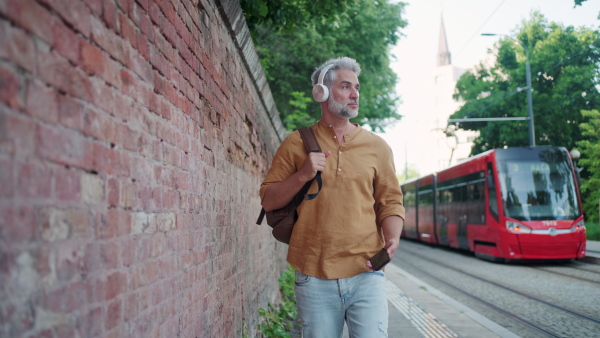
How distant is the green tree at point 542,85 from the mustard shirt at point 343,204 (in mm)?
26459

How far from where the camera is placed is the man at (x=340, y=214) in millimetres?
2939

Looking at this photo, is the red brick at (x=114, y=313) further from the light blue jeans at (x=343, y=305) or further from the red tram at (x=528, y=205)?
the red tram at (x=528, y=205)

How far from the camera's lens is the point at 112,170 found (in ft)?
6.11

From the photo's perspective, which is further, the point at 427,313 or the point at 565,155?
the point at 565,155

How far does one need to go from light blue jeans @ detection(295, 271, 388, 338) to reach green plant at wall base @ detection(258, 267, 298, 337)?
8.66ft

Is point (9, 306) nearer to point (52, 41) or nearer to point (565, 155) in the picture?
point (52, 41)

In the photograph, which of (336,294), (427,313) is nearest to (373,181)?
(336,294)

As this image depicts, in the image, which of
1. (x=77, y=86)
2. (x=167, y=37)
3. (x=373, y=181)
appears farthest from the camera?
(x=373, y=181)

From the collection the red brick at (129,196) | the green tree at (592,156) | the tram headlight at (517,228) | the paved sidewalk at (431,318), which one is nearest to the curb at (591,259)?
the tram headlight at (517,228)

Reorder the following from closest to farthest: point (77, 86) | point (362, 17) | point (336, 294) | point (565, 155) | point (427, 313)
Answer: point (77, 86), point (336, 294), point (427, 313), point (565, 155), point (362, 17)

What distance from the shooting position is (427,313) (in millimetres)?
7324

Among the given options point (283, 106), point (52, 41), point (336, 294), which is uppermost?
point (283, 106)

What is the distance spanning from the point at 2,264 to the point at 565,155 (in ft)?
51.2

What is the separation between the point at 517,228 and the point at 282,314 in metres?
9.05
